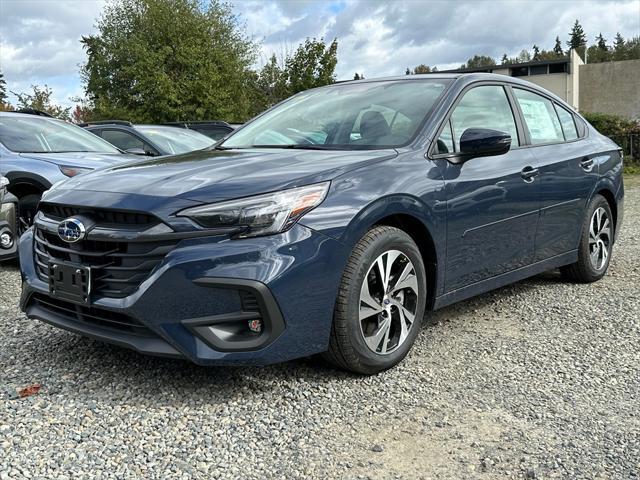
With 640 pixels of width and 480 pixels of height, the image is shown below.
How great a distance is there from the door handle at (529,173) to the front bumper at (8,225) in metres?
4.36

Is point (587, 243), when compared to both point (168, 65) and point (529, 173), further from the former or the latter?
point (168, 65)

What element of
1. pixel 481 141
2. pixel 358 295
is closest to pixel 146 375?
pixel 358 295

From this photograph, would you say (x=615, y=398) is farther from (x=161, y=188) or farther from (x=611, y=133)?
(x=611, y=133)

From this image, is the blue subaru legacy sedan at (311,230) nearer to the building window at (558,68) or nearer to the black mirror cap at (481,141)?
the black mirror cap at (481,141)

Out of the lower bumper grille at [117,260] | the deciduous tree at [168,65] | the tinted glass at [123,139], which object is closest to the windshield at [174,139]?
the tinted glass at [123,139]

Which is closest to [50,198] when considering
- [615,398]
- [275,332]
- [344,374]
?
[275,332]

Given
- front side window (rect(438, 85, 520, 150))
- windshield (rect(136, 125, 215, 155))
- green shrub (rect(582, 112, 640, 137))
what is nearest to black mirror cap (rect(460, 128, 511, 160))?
front side window (rect(438, 85, 520, 150))

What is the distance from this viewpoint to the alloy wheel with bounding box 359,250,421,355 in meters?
3.35

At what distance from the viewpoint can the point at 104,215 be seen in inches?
122

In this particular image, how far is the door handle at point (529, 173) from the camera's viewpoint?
438 cm

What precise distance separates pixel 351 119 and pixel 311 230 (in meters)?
1.30

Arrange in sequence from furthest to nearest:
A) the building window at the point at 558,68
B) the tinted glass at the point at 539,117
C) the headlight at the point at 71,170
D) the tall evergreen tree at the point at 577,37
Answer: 1. the tall evergreen tree at the point at 577,37
2. the building window at the point at 558,68
3. the headlight at the point at 71,170
4. the tinted glass at the point at 539,117

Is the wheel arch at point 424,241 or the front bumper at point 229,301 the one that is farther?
the wheel arch at point 424,241

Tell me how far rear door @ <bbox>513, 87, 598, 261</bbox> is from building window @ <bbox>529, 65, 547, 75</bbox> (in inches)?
1716
